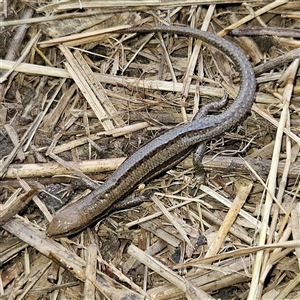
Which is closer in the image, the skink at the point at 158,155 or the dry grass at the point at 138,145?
the dry grass at the point at 138,145

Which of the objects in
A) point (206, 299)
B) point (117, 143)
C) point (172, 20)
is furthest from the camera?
point (172, 20)

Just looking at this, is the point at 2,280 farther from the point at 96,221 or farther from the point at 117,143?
the point at 117,143

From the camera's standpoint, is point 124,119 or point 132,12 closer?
point 124,119

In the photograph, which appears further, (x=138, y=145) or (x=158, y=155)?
(x=138, y=145)

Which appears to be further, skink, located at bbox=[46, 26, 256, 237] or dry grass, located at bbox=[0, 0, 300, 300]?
skink, located at bbox=[46, 26, 256, 237]

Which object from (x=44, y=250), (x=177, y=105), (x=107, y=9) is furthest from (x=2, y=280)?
(x=107, y=9)

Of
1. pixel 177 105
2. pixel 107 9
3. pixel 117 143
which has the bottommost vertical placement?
pixel 117 143

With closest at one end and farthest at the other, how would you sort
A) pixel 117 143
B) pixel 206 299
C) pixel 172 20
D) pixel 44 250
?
pixel 206 299 → pixel 44 250 → pixel 117 143 → pixel 172 20

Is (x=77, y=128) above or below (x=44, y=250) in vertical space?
above
